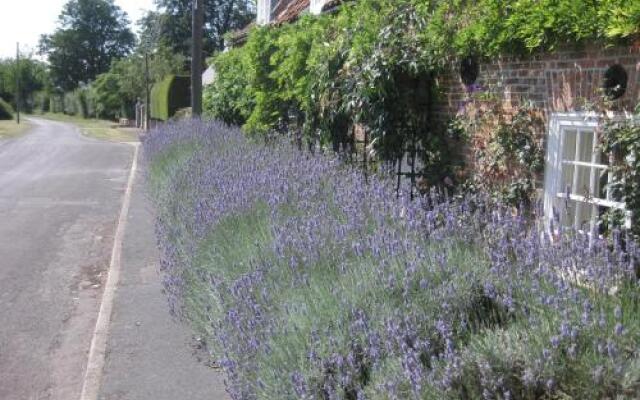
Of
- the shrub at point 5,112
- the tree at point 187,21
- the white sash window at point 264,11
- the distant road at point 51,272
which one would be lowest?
the distant road at point 51,272

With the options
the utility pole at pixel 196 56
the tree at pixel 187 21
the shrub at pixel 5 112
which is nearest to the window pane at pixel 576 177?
the utility pole at pixel 196 56

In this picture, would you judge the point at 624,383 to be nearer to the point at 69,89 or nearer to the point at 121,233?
the point at 121,233

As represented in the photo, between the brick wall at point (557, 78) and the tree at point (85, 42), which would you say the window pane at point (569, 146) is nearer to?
the brick wall at point (557, 78)

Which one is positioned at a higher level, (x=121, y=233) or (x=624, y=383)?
(x=624, y=383)

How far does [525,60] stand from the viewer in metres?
6.27

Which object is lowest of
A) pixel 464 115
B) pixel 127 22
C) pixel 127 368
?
pixel 127 368

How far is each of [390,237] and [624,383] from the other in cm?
176

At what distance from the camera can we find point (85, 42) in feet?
310

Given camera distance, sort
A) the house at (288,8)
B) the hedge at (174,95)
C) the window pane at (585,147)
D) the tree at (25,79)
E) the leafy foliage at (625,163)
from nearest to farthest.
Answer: the leafy foliage at (625,163), the window pane at (585,147), the house at (288,8), the hedge at (174,95), the tree at (25,79)

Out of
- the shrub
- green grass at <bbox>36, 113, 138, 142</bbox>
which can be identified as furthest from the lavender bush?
the shrub

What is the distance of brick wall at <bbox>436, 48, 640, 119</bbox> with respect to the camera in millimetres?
5164

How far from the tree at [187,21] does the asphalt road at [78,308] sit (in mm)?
51747

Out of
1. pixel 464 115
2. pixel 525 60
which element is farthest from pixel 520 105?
pixel 464 115

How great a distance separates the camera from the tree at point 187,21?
6512 centimetres
